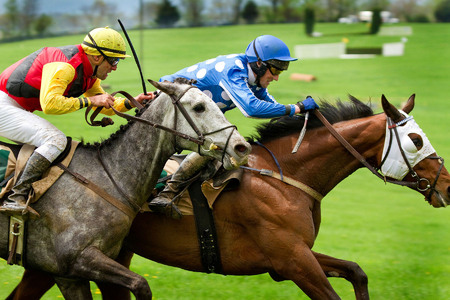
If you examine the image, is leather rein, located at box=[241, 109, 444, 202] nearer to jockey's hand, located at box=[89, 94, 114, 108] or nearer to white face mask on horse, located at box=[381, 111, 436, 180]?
white face mask on horse, located at box=[381, 111, 436, 180]

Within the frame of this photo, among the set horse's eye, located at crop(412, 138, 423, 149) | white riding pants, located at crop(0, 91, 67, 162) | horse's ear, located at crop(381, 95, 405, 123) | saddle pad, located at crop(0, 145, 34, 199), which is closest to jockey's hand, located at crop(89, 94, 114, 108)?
white riding pants, located at crop(0, 91, 67, 162)

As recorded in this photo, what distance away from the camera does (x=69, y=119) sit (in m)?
20.2

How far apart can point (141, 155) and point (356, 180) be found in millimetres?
9709

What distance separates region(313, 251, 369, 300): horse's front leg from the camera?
5492mm

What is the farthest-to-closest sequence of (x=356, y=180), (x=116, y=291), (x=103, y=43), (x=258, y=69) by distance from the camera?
(x=356, y=180)
(x=116, y=291)
(x=258, y=69)
(x=103, y=43)

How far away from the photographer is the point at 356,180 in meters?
14.0

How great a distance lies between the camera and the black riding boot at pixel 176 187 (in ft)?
17.2

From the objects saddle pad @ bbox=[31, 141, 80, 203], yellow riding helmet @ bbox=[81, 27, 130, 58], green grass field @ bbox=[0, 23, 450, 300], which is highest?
yellow riding helmet @ bbox=[81, 27, 130, 58]

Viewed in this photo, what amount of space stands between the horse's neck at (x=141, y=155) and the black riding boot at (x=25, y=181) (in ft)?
1.69

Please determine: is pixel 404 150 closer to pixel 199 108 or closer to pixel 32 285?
pixel 199 108

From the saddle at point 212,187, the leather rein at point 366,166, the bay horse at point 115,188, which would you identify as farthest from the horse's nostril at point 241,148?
the leather rein at point 366,166

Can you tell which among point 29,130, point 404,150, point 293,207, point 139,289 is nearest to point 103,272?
point 139,289

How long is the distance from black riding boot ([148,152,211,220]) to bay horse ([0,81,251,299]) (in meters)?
0.21

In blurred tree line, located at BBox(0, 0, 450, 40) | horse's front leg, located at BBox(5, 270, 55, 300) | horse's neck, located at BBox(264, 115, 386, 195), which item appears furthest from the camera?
blurred tree line, located at BBox(0, 0, 450, 40)
